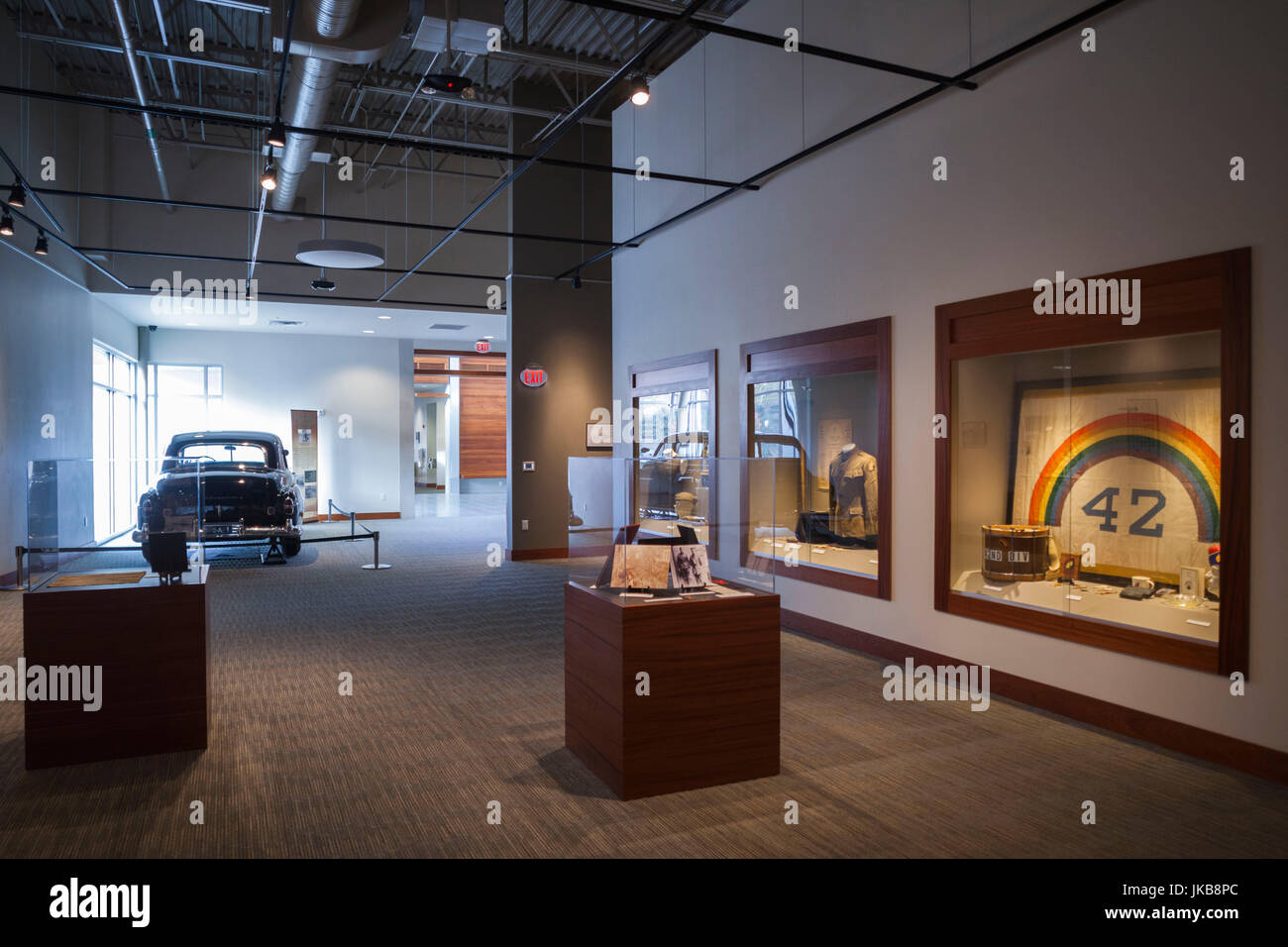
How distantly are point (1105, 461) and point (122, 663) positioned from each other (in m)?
5.11

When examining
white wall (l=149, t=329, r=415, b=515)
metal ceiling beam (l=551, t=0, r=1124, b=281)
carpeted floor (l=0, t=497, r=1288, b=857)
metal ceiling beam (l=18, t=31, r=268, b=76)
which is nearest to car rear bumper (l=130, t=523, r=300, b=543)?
carpeted floor (l=0, t=497, r=1288, b=857)

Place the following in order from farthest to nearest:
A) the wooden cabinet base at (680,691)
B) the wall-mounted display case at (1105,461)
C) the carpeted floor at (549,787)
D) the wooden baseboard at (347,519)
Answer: the wooden baseboard at (347,519) < the wall-mounted display case at (1105,461) < the wooden cabinet base at (680,691) < the carpeted floor at (549,787)

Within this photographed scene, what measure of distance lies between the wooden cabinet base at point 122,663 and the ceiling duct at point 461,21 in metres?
5.27

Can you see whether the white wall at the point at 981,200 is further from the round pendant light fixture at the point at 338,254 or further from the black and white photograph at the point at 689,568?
the round pendant light fixture at the point at 338,254

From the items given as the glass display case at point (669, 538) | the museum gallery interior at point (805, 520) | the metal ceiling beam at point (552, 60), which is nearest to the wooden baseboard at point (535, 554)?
the museum gallery interior at point (805, 520)

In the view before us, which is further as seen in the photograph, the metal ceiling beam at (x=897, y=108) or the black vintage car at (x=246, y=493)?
the black vintage car at (x=246, y=493)

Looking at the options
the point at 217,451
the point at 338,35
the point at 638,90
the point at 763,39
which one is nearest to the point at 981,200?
the point at 763,39

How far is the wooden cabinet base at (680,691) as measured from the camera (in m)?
3.43

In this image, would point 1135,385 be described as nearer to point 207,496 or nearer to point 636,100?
point 636,100

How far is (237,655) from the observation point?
595 centimetres

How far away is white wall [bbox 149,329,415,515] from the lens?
16.1 m

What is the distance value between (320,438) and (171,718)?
13.4 metres

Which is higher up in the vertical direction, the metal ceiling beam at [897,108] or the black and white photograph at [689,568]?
the metal ceiling beam at [897,108]
